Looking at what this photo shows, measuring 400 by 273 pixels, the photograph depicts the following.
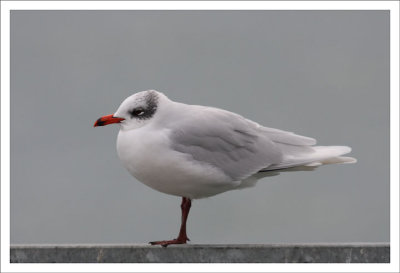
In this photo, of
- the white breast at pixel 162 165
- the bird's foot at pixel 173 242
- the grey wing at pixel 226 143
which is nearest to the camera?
the white breast at pixel 162 165

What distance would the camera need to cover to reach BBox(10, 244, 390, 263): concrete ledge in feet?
17.1

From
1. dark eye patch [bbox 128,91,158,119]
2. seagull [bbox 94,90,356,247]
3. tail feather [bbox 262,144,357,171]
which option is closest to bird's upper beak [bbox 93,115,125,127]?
seagull [bbox 94,90,356,247]

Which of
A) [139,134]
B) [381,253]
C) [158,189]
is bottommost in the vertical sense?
[381,253]

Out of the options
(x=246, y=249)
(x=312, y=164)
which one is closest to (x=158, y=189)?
(x=246, y=249)

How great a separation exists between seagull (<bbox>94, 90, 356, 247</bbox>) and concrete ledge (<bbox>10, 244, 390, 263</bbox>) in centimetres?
19

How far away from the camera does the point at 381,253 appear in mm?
5277

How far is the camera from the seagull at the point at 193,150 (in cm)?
518

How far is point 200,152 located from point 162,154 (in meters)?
0.27

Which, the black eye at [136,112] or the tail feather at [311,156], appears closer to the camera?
the black eye at [136,112]

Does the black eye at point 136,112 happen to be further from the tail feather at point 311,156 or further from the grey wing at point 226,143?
the tail feather at point 311,156

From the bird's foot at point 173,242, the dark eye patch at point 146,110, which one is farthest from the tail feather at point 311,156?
the dark eye patch at point 146,110

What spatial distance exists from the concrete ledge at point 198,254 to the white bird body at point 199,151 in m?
0.39

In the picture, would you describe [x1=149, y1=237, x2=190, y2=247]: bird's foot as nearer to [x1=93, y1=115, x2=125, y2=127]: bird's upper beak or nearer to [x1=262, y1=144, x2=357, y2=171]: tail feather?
[x1=262, y1=144, x2=357, y2=171]: tail feather

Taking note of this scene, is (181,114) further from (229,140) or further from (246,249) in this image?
(246,249)
